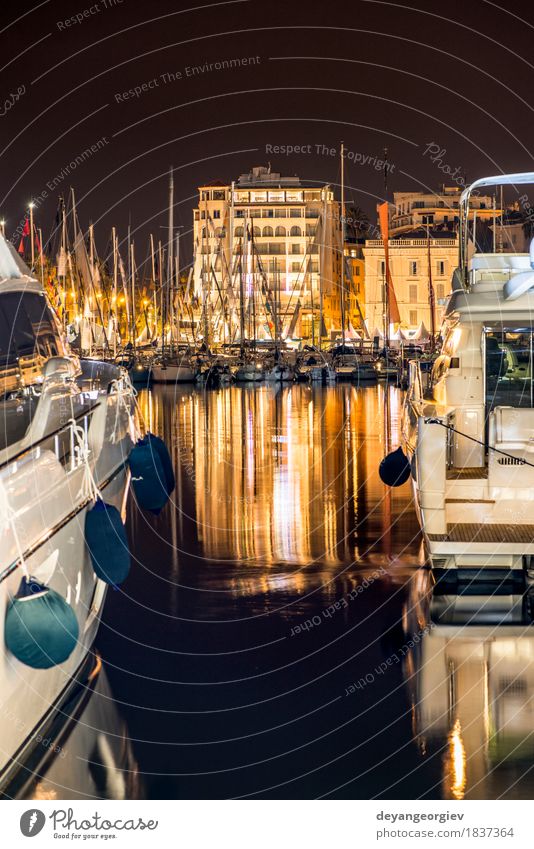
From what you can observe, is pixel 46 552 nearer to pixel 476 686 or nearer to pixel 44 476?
pixel 44 476

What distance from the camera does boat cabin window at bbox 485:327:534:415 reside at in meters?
15.6

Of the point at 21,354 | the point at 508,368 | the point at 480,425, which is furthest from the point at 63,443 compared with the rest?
the point at 508,368

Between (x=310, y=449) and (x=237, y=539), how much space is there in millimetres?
11184

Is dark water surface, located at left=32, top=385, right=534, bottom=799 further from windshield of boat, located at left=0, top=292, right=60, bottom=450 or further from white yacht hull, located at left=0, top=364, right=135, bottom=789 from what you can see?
windshield of boat, located at left=0, top=292, right=60, bottom=450

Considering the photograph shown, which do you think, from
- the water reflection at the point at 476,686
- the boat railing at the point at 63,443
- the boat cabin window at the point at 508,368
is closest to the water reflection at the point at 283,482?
the boat cabin window at the point at 508,368

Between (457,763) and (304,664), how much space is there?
7.72 feet

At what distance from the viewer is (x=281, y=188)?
143500 millimetres

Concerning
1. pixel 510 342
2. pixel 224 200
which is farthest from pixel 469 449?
pixel 224 200

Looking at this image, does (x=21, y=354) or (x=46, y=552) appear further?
(x=21, y=354)

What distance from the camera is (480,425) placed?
50.3ft

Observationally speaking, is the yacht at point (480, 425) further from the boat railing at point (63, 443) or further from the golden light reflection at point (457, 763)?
the golden light reflection at point (457, 763)

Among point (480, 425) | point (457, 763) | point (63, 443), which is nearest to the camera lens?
point (457, 763)

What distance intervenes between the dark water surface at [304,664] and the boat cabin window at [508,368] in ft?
7.41
